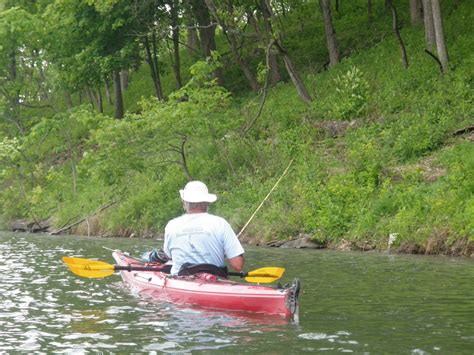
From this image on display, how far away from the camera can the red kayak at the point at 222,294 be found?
934 cm

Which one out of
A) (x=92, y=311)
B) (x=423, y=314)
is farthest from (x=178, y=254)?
(x=423, y=314)

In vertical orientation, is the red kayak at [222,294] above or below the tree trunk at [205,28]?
→ below

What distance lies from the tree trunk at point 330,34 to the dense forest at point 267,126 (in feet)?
0.23

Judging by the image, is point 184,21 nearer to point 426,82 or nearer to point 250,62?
point 250,62

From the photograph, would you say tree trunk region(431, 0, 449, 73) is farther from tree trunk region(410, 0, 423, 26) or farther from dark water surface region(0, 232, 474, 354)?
dark water surface region(0, 232, 474, 354)

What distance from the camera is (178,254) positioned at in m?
10.7

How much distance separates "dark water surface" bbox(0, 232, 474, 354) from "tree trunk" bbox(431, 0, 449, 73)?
30.8 feet

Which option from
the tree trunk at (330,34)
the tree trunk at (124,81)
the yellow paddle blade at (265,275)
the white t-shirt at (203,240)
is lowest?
the yellow paddle blade at (265,275)

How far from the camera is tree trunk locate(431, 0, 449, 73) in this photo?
2236 cm

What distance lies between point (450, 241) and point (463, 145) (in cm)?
436

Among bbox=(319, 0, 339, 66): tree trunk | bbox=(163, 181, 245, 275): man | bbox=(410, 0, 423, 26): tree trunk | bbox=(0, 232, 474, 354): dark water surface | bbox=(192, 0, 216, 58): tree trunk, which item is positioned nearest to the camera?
bbox=(0, 232, 474, 354): dark water surface

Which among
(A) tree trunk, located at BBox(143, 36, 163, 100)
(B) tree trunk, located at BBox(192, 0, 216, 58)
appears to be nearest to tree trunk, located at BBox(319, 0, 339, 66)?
(B) tree trunk, located at BBox(192, 0, 216, 58)

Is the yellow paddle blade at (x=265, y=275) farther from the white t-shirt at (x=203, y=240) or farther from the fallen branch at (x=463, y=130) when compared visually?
the fallen branch at (x=463, y=130)

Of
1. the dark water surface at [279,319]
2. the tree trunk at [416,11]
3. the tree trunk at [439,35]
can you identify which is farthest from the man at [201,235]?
the tree trunk at [416,11]
